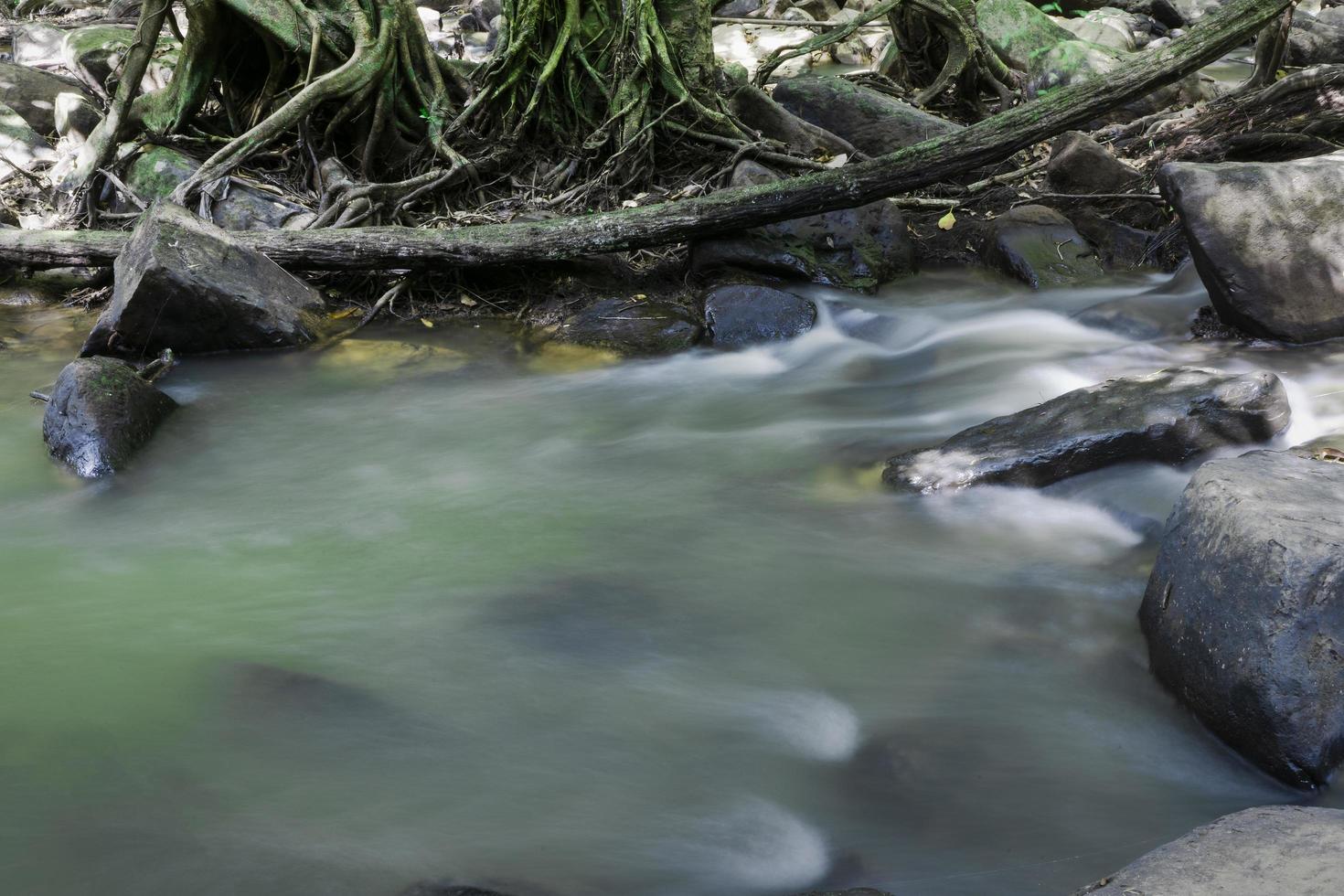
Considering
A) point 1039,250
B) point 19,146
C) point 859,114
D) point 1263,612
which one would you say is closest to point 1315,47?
point 859,114

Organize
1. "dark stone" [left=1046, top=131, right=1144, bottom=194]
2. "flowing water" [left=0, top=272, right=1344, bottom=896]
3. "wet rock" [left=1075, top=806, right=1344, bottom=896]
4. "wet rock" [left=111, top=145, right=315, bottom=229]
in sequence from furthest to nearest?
1. "wet rock" [left=111, top=145, right=315, bottom=229]
2. "dark stone" [left=1046, top=131, right=1144, bottom=194]
3. "flowing water" [left=0, top=272, right=1344, bottom=896]
4. "wet rock" [left=1075, top=806, right=1344, bottom=896]

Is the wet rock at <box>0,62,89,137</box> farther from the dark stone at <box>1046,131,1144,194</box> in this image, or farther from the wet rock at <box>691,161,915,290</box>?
the dark stone at <box>1046,131,1144,194</box>

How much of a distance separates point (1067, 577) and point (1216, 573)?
3.05 ft

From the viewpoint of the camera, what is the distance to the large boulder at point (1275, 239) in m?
5.29

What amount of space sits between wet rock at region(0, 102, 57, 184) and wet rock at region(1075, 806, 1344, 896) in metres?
8.99

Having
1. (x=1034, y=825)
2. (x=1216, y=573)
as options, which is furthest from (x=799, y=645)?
(x=1216, y=573)

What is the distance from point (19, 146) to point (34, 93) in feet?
2.91

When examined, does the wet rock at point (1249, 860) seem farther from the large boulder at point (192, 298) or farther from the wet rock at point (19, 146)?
the wet rock at point (19, 146)

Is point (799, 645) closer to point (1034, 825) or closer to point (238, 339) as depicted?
point (1034, 825)

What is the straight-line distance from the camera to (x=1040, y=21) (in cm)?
1023

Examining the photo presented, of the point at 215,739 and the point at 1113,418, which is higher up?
the point at 1113,418

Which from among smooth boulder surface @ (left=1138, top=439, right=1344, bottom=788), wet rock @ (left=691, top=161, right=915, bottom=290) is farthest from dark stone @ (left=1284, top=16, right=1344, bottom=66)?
smooth boulder surface @ (left=1138, top=439, right=1344, bottom=788)

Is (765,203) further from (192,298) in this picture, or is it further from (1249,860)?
(1249,860)

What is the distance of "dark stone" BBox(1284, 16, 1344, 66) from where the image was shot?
9.84 metres
